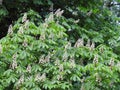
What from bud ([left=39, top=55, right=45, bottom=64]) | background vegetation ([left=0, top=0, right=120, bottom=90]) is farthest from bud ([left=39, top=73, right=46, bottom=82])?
bud ([left=39, top=55, right=45, bottom=64])

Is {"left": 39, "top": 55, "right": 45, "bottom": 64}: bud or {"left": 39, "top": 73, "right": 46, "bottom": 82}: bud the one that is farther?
{"left": 39, "top": 55, "right": 45, "bottom": 64}: bud

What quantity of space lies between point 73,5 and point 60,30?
156cm

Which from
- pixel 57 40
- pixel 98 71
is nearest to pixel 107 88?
pixel 98 71

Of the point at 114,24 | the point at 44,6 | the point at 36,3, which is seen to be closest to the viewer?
the point at 36,3

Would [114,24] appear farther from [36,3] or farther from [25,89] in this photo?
[25,89]

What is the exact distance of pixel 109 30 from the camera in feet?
17.5

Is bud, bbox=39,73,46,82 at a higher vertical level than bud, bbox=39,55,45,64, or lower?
lower

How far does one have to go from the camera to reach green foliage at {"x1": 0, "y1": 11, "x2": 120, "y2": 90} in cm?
394

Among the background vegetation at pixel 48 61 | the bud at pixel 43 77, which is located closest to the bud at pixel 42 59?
the background vegetation at pixel 48 61

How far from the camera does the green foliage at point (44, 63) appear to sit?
12.9 ft

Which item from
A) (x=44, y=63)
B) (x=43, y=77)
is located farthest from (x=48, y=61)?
(x=43, y=77)

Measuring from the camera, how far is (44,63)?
4094 millimetres

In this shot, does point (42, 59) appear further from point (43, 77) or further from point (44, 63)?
point (43, 77)

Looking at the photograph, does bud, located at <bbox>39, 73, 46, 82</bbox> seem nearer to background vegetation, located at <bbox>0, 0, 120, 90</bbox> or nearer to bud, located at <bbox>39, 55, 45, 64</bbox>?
background vegetation, located at <bbox>0, 0, 120, 90</bbox>
